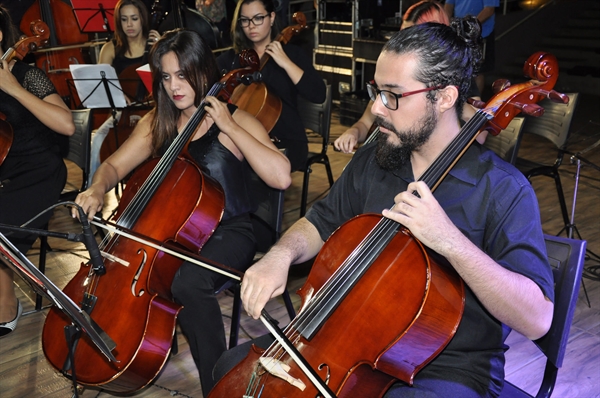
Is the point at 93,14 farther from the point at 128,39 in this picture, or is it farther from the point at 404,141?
the point at 404,141

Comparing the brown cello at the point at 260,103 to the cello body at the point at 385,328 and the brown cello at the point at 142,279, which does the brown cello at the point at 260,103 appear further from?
the cello body at the point at 385,328

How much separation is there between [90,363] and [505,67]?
293 inches

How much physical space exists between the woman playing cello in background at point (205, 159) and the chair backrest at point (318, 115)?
42.1 inches

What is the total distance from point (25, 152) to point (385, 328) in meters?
1.98

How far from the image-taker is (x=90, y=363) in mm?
1760

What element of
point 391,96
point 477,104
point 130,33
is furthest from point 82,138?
point 477,104

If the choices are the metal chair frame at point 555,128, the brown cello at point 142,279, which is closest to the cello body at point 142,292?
the brown cello at point 142,279

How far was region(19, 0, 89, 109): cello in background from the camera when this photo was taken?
489cm

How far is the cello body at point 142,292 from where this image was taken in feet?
5.73

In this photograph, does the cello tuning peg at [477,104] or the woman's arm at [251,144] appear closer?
the cello tuning peg at [477,104]

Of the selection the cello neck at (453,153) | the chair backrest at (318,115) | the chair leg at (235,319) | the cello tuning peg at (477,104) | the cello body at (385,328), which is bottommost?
the chair leg at (235,319)

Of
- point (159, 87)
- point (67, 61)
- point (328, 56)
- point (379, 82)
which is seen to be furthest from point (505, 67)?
point (379, 82)

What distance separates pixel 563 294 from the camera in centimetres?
137

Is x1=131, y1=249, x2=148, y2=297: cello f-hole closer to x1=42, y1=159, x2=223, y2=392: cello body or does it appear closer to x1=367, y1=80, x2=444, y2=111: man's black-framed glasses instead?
x1=42, y1=159, x2=223, y2=392: cello body
